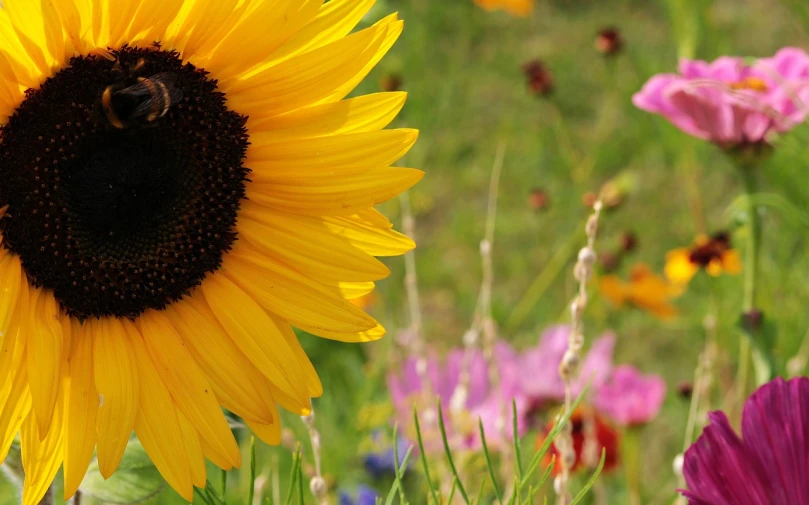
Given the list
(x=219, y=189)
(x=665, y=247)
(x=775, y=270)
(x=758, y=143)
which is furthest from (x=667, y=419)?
(x=219, y=189)

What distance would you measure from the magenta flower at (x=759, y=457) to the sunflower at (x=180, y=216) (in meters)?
0.27

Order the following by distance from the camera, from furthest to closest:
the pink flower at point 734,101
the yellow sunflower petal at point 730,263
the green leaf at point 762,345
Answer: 1. the yellow sunflower petal at point 730,263
2. the pink flower at point 734,101
3. the green leaf at point 762,345

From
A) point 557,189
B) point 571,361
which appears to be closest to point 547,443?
point 571,361

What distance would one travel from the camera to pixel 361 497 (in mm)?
1287

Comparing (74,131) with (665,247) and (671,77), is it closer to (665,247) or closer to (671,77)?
(671,77)

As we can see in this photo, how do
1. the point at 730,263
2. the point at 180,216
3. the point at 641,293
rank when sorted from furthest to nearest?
the point at 641,293 → the point at 730,263 → the point at 180,216

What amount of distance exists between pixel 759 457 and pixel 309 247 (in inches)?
14.4

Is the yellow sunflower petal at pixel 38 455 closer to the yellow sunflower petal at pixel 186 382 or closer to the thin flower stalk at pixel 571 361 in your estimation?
the yellow sunflower petal at pixel 186 382

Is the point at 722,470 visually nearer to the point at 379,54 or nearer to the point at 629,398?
the point at 379,54

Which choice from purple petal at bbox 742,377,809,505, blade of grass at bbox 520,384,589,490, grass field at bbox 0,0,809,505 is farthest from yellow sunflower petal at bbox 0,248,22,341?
grass field at bbox 0,0,809,505

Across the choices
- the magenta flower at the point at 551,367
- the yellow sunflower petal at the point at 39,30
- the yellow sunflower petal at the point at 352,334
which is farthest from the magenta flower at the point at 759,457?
the magenta flower at the point at 551,367

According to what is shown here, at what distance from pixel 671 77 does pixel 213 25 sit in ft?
1.88

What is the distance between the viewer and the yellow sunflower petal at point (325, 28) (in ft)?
2.51

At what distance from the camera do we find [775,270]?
188cm
